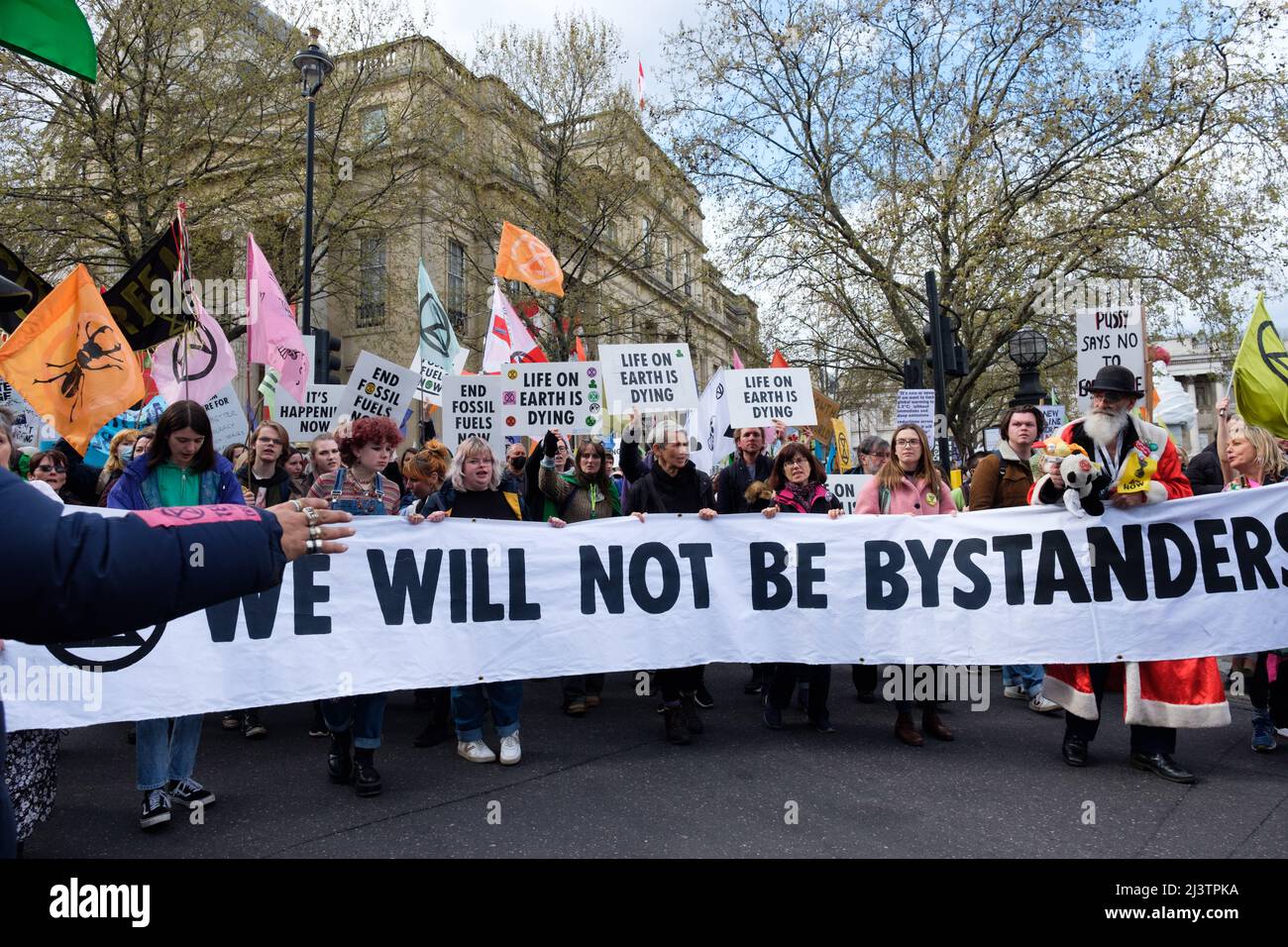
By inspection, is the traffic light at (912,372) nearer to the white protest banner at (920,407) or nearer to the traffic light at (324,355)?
the white protest banner at (920,407)

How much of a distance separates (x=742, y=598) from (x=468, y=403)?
351 centimetres

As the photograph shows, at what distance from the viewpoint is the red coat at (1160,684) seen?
14.5 ft

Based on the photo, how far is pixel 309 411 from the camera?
9336 mm

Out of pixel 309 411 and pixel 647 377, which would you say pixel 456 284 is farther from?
pixel 647 377

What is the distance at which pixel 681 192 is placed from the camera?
21844 millimetres

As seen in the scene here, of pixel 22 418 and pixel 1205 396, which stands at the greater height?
pixel 1205 396

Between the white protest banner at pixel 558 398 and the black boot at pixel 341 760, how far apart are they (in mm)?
3137

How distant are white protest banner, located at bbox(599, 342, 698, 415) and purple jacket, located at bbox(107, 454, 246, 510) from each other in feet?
13.2

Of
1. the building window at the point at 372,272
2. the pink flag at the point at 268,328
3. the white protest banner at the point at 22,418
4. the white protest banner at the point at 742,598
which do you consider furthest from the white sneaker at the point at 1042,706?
the building window at the point at 372,272

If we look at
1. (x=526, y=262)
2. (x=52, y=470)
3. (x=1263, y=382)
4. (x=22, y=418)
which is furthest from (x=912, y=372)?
(x=22, y=418)

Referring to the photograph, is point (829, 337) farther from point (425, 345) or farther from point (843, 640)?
point (843, 640)

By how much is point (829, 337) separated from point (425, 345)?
14.1 metres

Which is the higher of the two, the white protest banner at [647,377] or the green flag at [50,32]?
the green flag at [50,32]

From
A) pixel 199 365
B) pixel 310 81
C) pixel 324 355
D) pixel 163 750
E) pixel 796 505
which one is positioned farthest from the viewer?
pixel 324 355
